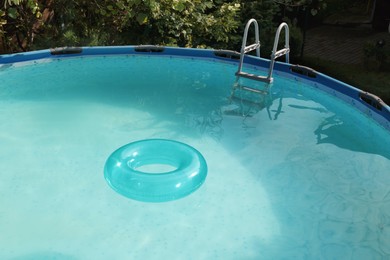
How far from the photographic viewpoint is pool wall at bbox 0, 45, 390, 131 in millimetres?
6301

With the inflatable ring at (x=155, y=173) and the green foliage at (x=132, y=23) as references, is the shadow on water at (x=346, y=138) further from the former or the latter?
the green foliage at (x=132, y=23)

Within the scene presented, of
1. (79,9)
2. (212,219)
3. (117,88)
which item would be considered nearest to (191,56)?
(117,88)

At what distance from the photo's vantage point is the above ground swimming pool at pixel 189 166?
13.1ft

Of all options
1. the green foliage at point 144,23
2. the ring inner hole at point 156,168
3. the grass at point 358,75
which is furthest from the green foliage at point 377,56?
the ring inner hole at point 156,168

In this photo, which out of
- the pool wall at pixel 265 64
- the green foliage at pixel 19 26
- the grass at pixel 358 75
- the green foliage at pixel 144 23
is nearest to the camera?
the pool wall at pixel 265 64

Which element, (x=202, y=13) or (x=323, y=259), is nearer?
(x=323, y=259)

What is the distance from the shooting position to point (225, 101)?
714 centimetres

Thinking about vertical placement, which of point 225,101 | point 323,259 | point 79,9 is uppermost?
point 79,9

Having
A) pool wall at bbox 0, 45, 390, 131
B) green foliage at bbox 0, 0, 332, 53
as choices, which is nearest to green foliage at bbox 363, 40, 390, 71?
green foliage at bbox 0, 0, 332, 53

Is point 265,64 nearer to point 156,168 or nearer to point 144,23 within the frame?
point 144,23

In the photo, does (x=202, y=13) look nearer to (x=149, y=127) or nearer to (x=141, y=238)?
(x=149, y=127)

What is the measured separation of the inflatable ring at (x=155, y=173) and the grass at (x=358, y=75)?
475cm

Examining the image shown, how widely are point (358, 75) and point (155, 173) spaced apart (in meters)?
6.32

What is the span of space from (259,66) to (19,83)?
15.0 ft
